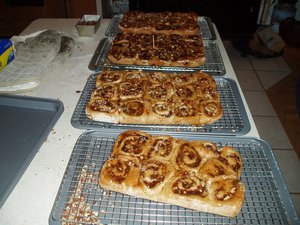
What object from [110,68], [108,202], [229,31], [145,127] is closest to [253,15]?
[229,31]

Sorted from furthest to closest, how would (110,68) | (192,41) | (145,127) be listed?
(192,41) → (110,68) → (145,127)

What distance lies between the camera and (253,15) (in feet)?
10.5

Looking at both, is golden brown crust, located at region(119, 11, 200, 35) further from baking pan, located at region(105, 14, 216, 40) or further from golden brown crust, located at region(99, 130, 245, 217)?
golden brown crust, located at region(99, 130, 245, 217)

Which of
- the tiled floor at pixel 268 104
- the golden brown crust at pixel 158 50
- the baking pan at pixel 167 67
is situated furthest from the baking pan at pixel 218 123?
the tiled floor at pixel 268 104

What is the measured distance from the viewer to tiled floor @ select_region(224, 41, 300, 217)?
2173 millimetres

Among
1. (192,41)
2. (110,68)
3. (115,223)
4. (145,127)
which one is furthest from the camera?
(192,41)

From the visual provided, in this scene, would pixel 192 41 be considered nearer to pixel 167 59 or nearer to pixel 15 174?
pixel 167 59

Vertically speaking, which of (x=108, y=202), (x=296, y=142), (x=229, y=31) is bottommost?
(x=296, y=142)

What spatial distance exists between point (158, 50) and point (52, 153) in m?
0.95

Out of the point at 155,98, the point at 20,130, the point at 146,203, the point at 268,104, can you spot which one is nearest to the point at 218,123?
the point at 155,98

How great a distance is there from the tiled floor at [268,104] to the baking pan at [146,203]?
107 cm

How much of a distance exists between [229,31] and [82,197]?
287 centimetres

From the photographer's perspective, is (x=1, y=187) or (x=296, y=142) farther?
(x=296, y=142)

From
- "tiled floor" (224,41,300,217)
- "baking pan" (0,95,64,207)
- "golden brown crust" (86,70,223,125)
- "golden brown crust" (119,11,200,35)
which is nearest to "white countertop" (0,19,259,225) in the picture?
"baking pan" (0,95,64,207)
